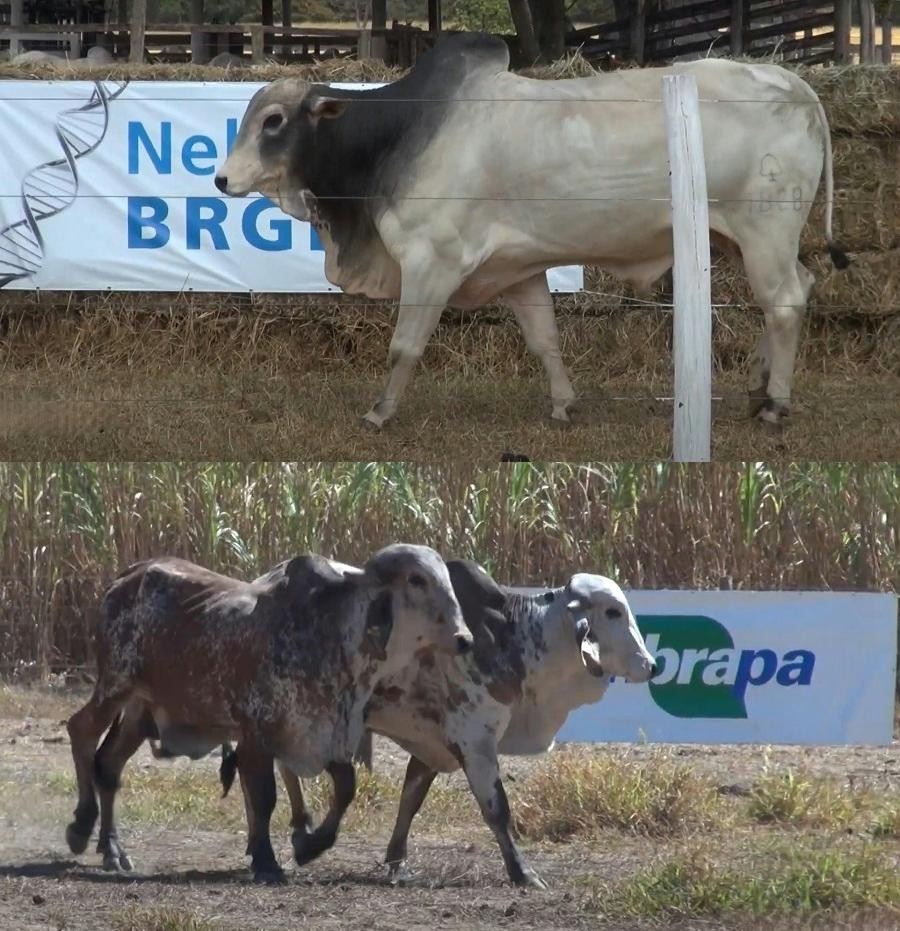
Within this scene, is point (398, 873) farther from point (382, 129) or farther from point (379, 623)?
point (382, 129)

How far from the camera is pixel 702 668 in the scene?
578 cm

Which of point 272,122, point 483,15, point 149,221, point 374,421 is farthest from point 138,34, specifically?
point 483,15

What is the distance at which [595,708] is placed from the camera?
5.77m

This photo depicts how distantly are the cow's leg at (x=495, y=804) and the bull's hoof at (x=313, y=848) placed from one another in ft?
1.50

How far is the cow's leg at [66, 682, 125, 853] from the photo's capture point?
5.43m

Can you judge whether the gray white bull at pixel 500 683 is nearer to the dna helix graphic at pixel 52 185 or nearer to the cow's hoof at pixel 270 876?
the cow's hoof at pixel 270 876

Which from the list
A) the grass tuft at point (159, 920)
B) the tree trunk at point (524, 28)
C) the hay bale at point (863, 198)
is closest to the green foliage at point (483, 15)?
the tree trunk at point (524, 28)

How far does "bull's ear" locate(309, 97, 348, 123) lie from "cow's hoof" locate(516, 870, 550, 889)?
143 inches

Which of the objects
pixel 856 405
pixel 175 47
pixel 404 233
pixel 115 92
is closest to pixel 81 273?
pixel 115 92

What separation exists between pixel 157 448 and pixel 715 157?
252 centimetres

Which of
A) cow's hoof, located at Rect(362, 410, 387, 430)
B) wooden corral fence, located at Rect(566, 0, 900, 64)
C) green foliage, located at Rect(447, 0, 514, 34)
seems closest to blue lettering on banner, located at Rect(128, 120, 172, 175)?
cow's hoof, located at Rect(362, 410, 387, 430)

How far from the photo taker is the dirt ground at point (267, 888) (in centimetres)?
516

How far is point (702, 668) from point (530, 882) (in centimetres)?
94

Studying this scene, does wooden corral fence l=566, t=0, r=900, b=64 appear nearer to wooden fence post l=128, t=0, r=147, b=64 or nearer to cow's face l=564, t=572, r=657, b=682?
wooden fence post l=128, t=0, r=147, b=64
